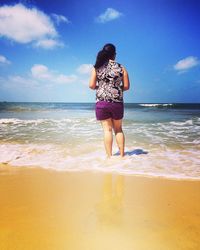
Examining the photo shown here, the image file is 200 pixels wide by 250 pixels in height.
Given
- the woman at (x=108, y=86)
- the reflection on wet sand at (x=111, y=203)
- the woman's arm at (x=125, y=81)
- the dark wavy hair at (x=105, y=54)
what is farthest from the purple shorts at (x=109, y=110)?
the reflection on wet sand at (x=111, y=203)

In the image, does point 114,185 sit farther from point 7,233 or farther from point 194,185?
point 7,233

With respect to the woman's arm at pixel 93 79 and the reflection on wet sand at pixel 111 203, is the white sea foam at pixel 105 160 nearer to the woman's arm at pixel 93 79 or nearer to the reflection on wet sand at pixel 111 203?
the reflection on wet sand at pixel 111 203

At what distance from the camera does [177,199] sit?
2.21 m

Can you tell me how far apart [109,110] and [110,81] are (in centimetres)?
47

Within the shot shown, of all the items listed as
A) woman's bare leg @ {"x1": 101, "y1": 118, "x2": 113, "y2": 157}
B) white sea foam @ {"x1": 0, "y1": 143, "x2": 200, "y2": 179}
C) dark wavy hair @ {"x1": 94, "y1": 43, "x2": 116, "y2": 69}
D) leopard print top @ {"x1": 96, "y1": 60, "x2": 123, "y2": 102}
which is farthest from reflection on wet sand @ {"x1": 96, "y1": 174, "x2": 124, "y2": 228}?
dark wavy hair @ {"x1": 94, "y1": 43, "x2": 116, "y2": 69}

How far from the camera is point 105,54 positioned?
3730 millimetres

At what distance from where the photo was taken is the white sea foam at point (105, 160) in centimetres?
320

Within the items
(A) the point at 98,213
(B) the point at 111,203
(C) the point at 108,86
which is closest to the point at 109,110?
(C) the point at 108,86

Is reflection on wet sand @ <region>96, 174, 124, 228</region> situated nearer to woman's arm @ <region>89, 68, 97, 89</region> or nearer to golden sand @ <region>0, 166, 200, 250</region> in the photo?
golden sand @ <region>0, 166, 200, 250</region>

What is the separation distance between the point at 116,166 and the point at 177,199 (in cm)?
128

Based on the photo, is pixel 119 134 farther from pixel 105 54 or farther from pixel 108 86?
pixel 105 54

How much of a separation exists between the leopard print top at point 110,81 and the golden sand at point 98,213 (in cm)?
145

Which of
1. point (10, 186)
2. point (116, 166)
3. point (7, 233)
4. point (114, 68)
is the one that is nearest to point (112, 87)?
point (114, 68)

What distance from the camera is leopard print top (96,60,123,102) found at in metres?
3.79
